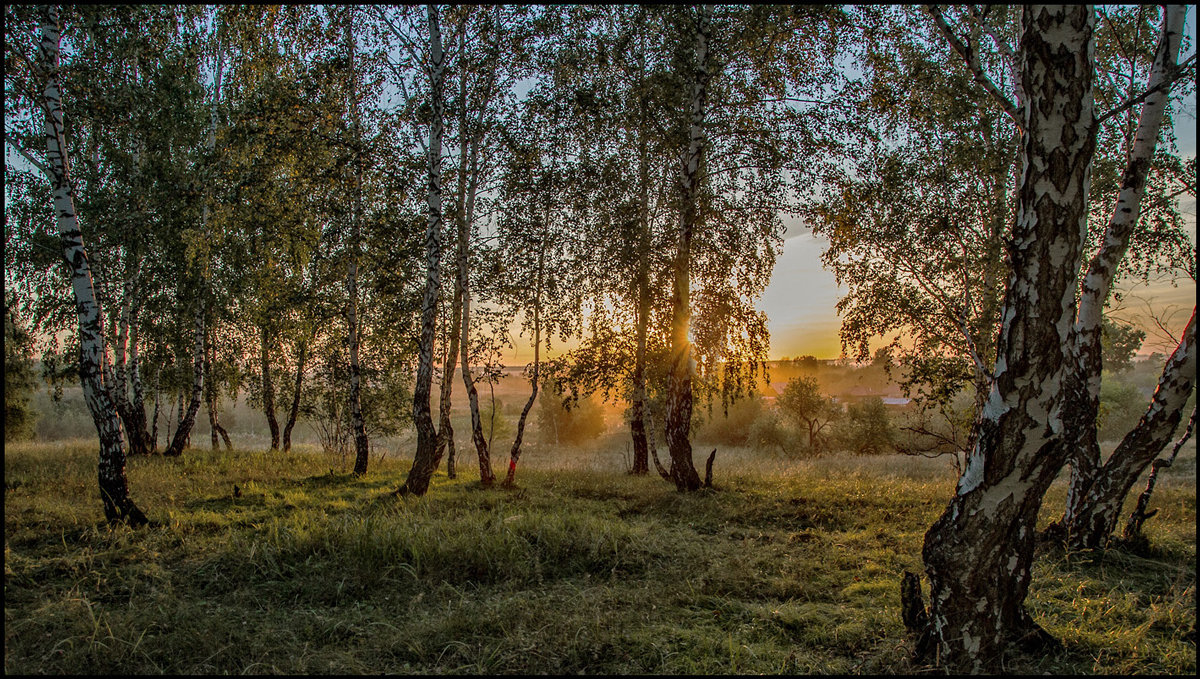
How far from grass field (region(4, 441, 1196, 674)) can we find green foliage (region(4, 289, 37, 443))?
13.9ft

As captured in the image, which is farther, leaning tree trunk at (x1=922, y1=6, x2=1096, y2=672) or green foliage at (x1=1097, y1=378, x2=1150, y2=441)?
green foliage at (x1=1097, y1=378, x2=1150, y2=441)

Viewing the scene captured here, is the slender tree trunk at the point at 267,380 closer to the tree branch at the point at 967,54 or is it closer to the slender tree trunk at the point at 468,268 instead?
the slender tree trunk at the point at 468,268

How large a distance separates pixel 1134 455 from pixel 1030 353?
192 inches

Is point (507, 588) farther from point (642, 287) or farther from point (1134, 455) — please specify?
point (1134, 455)

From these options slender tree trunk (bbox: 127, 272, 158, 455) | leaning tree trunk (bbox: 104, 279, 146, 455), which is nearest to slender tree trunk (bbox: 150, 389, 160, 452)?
slender tree trunk (bbox: 127, 272, 158, 455)

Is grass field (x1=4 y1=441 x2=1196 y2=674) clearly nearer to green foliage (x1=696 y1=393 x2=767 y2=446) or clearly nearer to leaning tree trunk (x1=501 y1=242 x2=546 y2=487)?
leaning tree trunk (x1=501 y1=242 x2=546 y2=487)

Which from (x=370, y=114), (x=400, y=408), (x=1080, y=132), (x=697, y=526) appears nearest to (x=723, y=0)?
(x=1080, y=132)

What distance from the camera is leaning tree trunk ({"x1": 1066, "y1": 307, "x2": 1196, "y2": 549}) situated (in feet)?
19.9

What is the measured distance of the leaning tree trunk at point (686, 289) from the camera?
9.84 meters

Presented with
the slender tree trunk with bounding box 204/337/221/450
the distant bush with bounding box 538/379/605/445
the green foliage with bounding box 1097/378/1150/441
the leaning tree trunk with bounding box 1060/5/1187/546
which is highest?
the leaning tree trunk with bounding box 1060/5/1187/546

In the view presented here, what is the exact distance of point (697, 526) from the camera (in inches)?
334

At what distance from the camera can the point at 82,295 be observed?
7.02 m

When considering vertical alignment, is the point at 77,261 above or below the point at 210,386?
above

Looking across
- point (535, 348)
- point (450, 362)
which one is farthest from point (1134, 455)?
point (450, 362)
